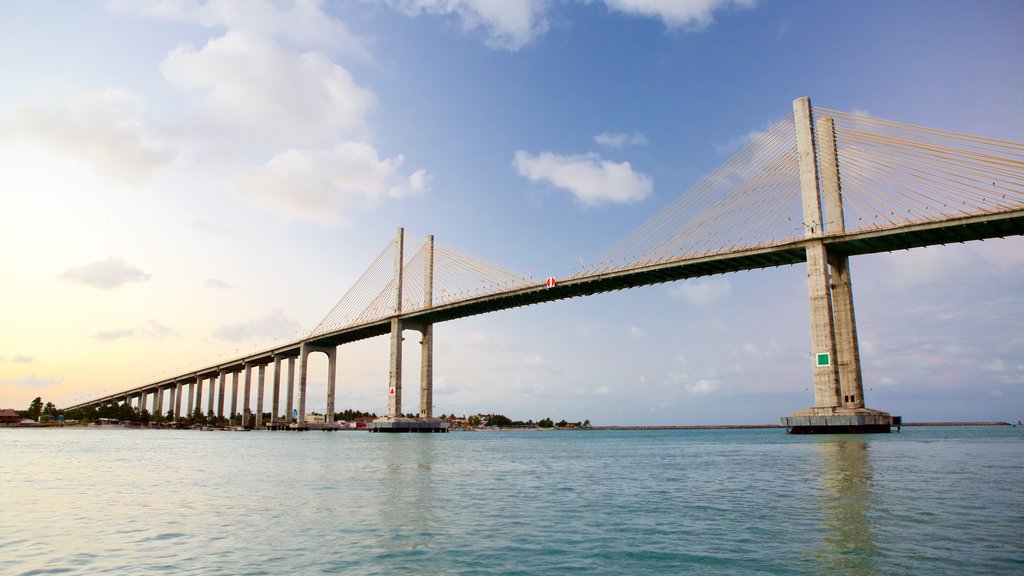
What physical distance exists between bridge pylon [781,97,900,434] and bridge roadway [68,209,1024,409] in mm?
2072

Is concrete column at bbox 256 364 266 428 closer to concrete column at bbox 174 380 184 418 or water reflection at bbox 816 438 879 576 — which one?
concrete column at bbox 174 380 184 418

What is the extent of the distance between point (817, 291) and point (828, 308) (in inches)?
66.5

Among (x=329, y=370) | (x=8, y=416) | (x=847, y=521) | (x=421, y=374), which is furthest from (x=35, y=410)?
(x=847, y=521)

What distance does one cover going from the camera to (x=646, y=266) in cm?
6650

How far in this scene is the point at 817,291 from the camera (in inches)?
2152

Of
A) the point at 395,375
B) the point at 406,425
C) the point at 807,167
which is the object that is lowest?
the point at 406,425

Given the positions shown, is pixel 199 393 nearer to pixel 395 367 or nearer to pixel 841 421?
pixel 395 367

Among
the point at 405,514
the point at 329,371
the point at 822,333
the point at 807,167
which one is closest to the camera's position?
the point at 405,514

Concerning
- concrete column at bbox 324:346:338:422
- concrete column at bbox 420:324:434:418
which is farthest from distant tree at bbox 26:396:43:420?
concrete column at bbox 420:324:434:418

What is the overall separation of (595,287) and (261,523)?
63266 millimetres

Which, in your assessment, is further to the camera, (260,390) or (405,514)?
(260,390)

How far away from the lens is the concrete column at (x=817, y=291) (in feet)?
176

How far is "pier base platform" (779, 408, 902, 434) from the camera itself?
5266 cm

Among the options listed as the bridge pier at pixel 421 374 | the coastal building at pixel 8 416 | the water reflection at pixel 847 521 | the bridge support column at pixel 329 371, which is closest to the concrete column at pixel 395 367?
the bridge pier at pixel 421 374
